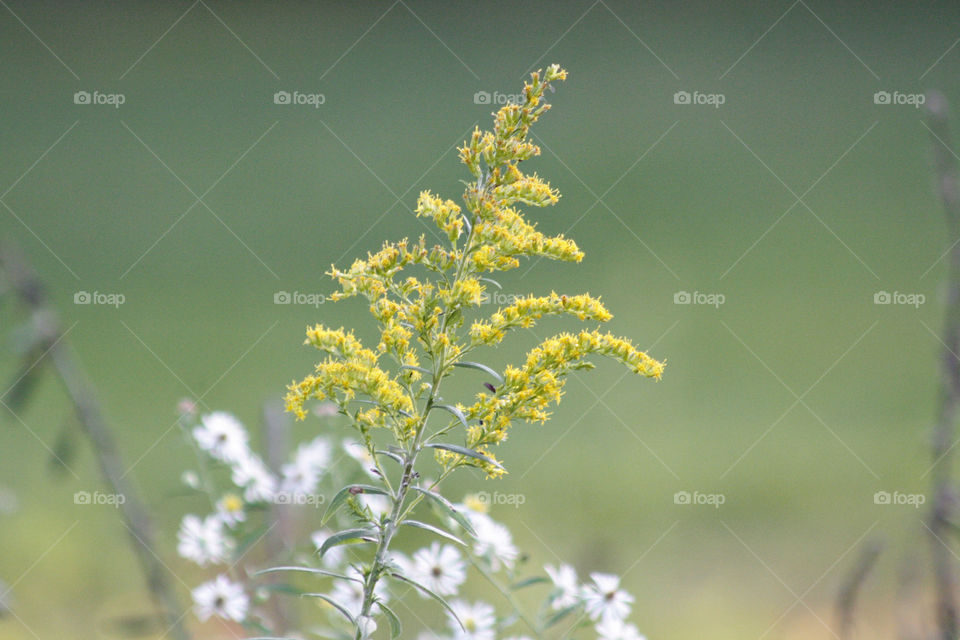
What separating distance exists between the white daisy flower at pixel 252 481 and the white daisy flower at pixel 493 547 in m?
0.26

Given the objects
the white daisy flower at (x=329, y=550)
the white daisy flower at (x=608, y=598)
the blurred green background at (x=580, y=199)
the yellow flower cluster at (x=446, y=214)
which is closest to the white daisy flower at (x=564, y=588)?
the white daisy flower at (x=608, y=598)

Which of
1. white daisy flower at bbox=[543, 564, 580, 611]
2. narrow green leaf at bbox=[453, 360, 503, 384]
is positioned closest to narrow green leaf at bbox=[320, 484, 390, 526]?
narrow green leaf at bbox=[453, 360, 503, 384]

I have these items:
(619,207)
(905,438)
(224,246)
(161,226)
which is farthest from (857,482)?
(161,226)

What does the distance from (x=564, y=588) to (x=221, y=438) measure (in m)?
0.48

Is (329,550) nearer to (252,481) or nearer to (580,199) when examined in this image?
(252,481)

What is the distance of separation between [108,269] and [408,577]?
1.69m

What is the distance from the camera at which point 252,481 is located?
97cm

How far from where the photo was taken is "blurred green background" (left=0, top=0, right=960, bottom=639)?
1.96 metres

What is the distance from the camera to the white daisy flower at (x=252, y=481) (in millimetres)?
966

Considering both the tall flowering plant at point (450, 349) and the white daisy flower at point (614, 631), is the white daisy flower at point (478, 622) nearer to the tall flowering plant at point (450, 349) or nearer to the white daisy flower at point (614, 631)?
the white daisy flower at point (614, 631)

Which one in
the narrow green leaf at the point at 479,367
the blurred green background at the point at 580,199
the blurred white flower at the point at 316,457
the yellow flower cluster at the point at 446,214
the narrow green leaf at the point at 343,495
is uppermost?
the blurred green background at the point at 580,199

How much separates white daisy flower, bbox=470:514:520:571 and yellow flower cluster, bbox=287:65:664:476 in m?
0.31

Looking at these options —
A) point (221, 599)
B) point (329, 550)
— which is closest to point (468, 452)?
point (329, 550)

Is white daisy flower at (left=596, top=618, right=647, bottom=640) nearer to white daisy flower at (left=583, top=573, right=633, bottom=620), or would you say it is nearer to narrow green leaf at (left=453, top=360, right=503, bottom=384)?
white daisy flower at (left=583, top=573, right=633, bottom=620)
